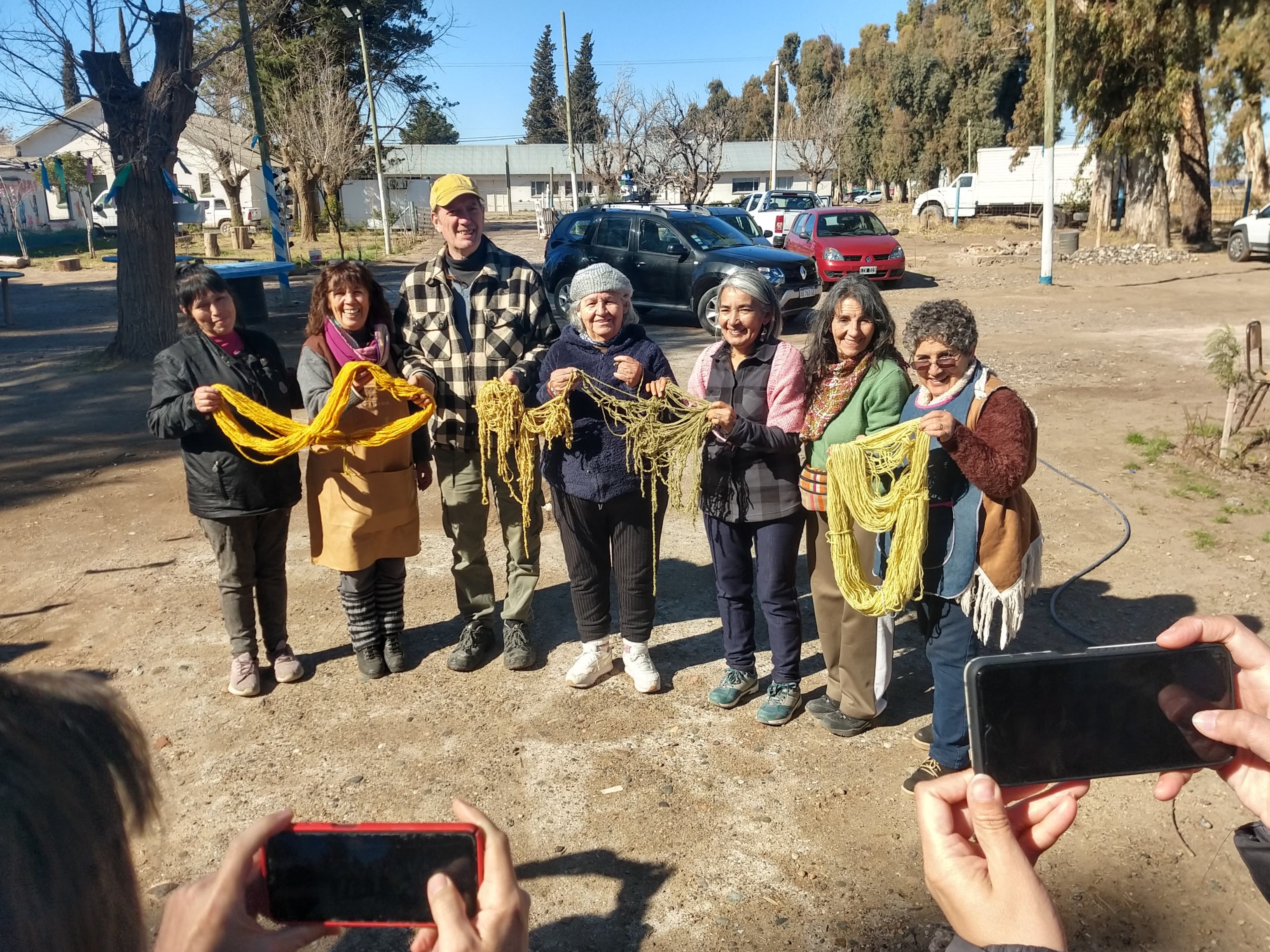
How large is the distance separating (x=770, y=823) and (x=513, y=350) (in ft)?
7.49

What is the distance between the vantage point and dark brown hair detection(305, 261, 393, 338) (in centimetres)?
388

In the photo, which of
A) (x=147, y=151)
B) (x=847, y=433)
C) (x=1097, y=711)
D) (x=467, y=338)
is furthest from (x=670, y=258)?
(x=1097, y=711)

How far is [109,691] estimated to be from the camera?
1.10 meters

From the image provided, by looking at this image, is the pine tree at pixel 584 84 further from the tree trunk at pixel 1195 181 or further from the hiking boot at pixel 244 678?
the hiking boot at pixel 244 678

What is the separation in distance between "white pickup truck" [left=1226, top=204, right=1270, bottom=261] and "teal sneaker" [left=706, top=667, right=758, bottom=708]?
21.5 m

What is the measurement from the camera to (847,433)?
3.42m

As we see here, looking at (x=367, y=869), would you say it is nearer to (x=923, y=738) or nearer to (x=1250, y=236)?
(x=923, y=738)

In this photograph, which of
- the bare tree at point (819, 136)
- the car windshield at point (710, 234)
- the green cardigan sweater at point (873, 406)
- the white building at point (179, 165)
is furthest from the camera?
the bare tree at point (819, 136)

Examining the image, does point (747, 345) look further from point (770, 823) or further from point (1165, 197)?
point (1165, 197)

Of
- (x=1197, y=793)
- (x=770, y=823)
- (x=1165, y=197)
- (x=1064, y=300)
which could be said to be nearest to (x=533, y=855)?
(x=770, y=823)

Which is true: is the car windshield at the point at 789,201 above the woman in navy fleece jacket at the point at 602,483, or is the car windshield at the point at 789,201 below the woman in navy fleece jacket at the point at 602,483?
above

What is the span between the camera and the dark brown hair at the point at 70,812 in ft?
2.97

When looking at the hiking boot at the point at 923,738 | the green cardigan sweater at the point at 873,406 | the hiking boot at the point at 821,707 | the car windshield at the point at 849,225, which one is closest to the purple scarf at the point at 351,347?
the green cardigan sweater at the point at 873,406

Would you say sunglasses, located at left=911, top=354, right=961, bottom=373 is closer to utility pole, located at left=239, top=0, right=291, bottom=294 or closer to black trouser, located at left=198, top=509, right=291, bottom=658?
black trouser, located at left=198, top=509, right=291, bottom=658
